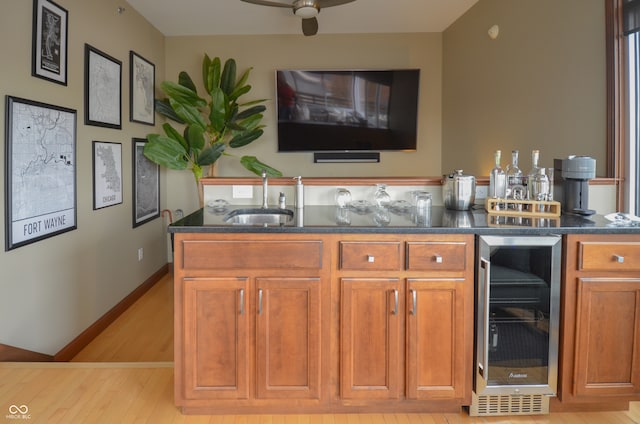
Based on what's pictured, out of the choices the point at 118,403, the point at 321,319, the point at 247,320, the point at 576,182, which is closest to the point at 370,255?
the point at 321,319

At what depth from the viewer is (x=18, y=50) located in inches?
98.5

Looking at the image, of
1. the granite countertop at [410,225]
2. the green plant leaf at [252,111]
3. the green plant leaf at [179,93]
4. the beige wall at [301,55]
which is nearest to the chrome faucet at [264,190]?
the granite countertop at [410,225]

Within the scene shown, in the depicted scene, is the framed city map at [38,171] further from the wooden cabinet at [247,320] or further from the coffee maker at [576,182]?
the coffee maker at [576,182]

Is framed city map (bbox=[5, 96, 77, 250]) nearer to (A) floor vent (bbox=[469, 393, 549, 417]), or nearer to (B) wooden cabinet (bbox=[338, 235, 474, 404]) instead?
(B) wooden cabinet (bbox=[338, 235, 474, 404])

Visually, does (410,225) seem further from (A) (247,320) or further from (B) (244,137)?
(B) (244,137)

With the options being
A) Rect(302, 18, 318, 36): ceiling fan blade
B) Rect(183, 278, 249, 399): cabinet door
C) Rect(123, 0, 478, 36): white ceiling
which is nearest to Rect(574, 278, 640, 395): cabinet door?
Rect(183, 278, 249, 399): cabinet door

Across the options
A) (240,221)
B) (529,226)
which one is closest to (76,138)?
(240,221)

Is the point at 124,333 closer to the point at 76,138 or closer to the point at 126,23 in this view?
the point at 76,138

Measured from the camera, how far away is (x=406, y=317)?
202cm

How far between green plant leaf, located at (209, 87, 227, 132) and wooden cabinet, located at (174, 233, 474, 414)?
8.51ft

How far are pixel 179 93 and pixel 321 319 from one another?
303cm

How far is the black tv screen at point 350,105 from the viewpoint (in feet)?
16.0

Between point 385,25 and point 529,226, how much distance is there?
3409 mm

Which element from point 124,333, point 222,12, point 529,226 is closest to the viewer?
point 529,226
